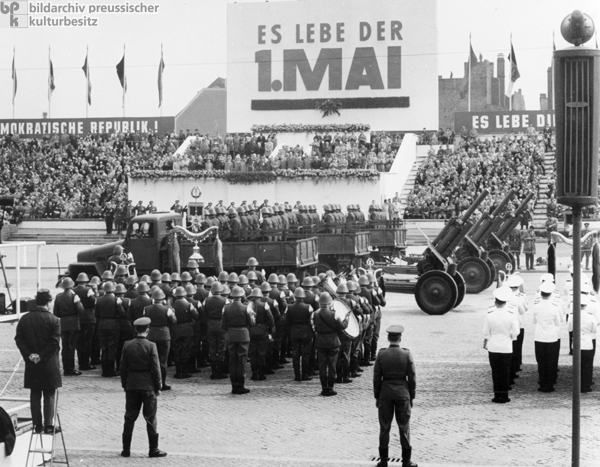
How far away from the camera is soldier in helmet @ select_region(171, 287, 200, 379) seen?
14.6 m

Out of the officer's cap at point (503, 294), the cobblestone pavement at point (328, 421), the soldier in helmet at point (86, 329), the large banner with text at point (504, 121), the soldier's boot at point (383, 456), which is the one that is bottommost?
the cobblestone pavement at point (328, 421)

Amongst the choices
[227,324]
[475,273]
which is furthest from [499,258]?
[227,324]

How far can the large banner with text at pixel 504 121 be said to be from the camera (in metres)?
50.5

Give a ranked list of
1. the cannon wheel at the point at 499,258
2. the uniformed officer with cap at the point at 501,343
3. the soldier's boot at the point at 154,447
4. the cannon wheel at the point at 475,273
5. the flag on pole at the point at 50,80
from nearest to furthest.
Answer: the soldier's boot at the point at 154,447, the uniformed officer with cap at the point at 501,343, the cannon wheel at the point at 475,273, the cannon wheel at the point at 499,258, the flag on pole at the point at 50,80

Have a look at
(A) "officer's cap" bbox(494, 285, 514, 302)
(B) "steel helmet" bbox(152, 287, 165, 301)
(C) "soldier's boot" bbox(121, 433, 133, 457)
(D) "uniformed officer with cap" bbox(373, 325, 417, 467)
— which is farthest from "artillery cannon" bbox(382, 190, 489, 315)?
(C) "soldier's boot" bbox(121, 433, 133, 457)

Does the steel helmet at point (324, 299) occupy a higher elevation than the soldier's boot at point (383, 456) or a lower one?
higher

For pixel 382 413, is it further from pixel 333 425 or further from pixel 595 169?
pixel 595 169

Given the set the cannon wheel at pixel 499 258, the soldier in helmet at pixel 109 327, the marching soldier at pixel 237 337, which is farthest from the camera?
the cannon wheel at pixel 499 258

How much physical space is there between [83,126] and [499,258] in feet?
119

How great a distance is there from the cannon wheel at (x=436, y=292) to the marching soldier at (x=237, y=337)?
25.3ft

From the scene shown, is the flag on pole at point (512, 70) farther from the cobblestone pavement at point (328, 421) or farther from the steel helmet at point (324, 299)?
the steel helmet at point (324, 299)

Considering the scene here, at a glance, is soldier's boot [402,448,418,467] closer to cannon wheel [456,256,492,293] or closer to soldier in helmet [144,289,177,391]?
soldier in helmet [144,289,177,391]

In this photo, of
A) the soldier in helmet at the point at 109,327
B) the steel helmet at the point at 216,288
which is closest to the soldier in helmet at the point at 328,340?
the steel helmet at the point at 216,288

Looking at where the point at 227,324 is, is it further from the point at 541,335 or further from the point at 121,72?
the point at 121,72
